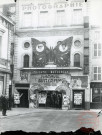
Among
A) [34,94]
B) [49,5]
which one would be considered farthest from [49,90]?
[49,5]

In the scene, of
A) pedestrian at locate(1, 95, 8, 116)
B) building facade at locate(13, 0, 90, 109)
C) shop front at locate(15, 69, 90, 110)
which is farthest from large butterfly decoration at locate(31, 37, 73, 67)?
pedestrian at locate(1, 95, 8, 116)

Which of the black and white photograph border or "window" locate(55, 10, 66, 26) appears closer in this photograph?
the black and white photograph border

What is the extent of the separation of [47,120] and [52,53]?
2.78ft

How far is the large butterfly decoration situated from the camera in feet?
11.9

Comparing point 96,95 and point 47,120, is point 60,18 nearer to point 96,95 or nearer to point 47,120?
point 96,95

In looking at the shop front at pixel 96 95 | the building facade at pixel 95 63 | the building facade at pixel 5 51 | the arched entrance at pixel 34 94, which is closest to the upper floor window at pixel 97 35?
the building facade at pixel 95 63

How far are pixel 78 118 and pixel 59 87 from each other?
0.45 metres

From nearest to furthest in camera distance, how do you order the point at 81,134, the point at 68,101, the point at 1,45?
the point at 81,134 < the point at 68,101 < the point at 1,45

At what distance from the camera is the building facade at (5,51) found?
11.9ft

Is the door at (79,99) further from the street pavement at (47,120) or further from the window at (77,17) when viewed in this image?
the window at (77,17)

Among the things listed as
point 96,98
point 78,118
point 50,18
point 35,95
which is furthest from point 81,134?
point 50,18

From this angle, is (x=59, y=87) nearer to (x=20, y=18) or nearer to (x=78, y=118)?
(x=78, y=118)

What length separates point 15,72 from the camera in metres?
3.65

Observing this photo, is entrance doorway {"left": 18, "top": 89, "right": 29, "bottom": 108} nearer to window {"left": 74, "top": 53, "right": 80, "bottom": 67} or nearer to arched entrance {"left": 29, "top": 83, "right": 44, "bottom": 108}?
arched entrance {"left": 29, "top": 83, "right": 44, "bottom": 108}
